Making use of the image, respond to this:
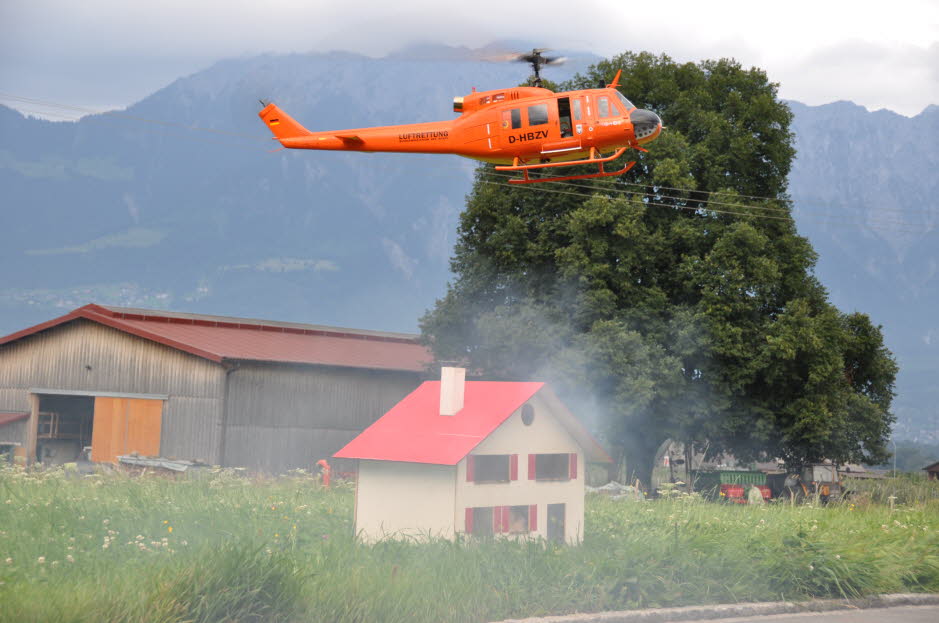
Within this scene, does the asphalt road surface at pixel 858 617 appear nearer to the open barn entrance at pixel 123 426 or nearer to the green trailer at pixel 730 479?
the green trailer at pixel 730 479

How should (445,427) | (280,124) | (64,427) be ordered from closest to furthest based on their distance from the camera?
(445,427)
(280,124)
(64,427)

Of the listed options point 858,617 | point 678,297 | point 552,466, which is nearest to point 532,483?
point 552,466

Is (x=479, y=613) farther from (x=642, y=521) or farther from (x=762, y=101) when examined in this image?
(x=762, y=101)

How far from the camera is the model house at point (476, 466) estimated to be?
14547 mm

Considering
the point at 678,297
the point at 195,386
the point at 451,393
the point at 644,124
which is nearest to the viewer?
the point at 451,393

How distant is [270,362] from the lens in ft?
126

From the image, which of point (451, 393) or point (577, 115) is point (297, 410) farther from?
point (451, 393)

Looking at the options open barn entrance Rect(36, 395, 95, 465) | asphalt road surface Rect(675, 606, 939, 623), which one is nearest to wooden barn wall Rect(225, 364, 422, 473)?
open barn entrance Rect(36, 395, 95, 465)

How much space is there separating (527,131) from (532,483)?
250 inches

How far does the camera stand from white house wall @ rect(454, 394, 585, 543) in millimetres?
14531

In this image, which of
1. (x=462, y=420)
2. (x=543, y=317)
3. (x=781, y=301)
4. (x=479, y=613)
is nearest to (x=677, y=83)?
(x=781, y=301)

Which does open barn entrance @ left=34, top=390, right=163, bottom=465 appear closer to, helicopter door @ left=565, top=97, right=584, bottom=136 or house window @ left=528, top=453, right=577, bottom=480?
helicopter door @ left=565, top=97, right=584, bottom=136

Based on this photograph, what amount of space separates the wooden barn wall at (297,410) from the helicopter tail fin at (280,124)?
1891 cm

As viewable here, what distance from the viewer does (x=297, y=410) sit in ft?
129
